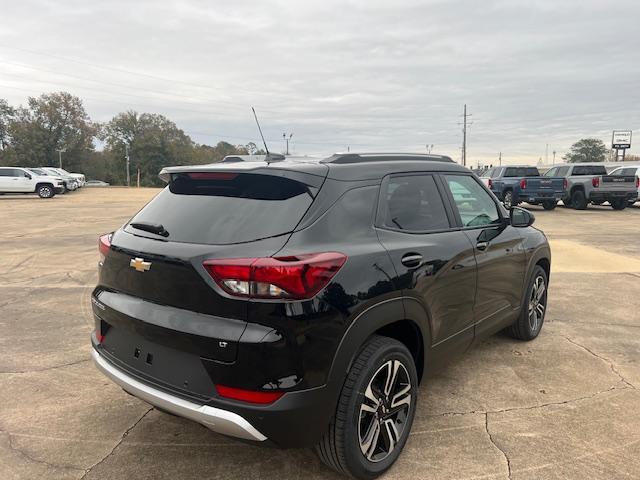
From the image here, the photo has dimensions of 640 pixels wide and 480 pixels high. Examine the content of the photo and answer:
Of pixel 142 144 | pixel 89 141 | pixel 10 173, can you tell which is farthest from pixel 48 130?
pixel 10 173

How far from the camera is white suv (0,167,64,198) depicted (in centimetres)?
3003

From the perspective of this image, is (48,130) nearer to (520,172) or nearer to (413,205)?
(520,172)

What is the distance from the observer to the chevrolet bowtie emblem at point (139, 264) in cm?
260

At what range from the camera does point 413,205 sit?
124 inches

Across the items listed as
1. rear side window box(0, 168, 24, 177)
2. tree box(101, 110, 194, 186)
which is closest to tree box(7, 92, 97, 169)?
tree box(101, 110, 194, 186)

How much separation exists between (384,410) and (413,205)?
1.26 m

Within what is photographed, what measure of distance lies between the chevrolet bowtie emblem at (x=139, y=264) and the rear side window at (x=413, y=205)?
1.31 metres

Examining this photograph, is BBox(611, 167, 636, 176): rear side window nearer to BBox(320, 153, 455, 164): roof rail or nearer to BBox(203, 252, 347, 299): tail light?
BBox(320, 153, 455, 164): roof rail

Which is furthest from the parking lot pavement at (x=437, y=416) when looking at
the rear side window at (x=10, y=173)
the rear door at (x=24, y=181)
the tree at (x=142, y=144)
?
the tree at (x=142, y=144)

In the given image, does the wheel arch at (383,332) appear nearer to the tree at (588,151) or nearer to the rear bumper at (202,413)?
the rear bumper at (202,413)

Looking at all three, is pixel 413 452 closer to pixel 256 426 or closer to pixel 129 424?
pixel 256 426

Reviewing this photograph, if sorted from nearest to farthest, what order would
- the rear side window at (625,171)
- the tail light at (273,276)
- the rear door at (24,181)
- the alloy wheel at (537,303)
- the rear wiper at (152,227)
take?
1. the tail light at (273,276)
2. the rear wiper at (152,227)
3. the alloy wheel at (537,303)
4. the rear side window at (625,171)
5. the rear door at (24,181)

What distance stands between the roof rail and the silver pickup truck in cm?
1904

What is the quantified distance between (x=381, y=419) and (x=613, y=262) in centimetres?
783
